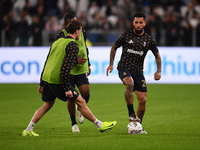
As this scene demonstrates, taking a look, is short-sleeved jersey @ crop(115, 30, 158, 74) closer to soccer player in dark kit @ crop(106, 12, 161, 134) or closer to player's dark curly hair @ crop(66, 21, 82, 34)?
soccer player in dark kit @ crop(106, 12, 161, 134)

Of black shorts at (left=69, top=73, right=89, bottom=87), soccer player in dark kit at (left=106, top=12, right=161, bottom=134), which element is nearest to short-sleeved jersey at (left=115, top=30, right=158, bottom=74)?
soccer player in dark kit at (left=106, top=12, right=161, bottom=134)

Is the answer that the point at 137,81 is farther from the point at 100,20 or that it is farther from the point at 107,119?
the point at 100,20

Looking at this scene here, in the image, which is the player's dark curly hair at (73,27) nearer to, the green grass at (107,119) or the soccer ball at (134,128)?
the green grass at (107,119)

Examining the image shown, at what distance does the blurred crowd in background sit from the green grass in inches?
138

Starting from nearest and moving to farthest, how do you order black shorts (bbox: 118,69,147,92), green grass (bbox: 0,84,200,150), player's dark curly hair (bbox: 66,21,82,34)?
green grass (bbox: 0,84,200,150) → player's dark curly hair (bbox: 66,21,82,34) → black shorts (bbox: 118,69,147,92)

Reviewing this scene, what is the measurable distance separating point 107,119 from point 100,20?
11005 millimetres

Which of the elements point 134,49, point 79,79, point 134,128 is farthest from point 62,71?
point 134,49

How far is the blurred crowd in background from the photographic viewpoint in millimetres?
17672

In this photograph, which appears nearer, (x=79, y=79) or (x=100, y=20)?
(x=79, y=79)

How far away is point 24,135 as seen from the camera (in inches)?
267

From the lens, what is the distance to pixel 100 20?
19.3 metres

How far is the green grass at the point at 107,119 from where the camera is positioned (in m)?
→ 6.08

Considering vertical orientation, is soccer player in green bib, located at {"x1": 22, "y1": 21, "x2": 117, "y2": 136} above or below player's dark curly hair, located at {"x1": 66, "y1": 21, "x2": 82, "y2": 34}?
below

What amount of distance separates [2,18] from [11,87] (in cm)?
527
